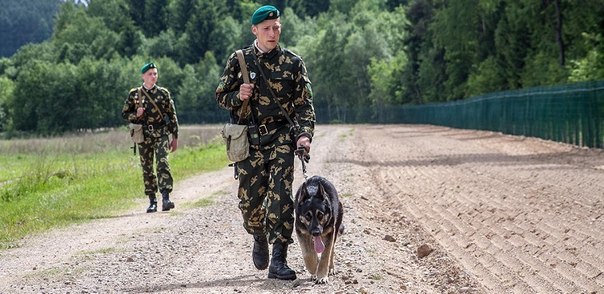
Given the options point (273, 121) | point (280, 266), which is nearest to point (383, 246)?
point (280, 266)

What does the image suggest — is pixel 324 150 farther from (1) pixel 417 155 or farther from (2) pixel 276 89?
(2) pixel 276 89

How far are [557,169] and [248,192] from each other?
50.0 feet

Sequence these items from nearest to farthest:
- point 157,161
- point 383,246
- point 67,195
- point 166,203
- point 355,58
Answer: point 383,246 < point 157,161 < point 166,203 < point 67,195 < point 355,58

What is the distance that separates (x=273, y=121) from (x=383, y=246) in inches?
130

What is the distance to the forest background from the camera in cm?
5869

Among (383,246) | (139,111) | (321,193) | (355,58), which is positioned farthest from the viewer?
(355,58)

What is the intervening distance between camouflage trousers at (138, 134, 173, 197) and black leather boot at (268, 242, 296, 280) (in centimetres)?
692

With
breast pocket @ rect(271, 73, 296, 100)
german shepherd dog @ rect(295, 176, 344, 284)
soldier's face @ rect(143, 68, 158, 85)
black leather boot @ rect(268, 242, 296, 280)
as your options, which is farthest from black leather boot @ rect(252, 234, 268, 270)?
soldier's face @ rect(143, 68, 158, 85)

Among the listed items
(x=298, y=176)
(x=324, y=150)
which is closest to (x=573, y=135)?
(x=324, y=150)

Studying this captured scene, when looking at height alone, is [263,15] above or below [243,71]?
above

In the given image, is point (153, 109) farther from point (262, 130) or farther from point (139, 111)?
point (262, 130)

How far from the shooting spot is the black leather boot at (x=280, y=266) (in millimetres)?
8484

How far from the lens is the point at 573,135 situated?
106ft

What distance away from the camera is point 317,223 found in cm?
794
